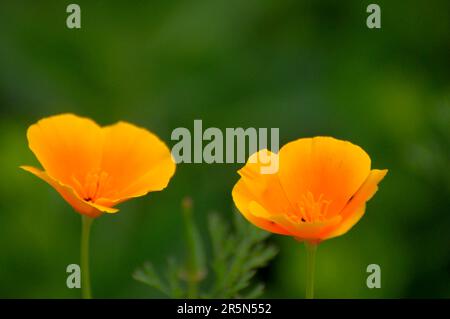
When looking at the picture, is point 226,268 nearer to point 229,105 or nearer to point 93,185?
point 93,185

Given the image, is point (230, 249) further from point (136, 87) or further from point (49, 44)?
point (49, 44)

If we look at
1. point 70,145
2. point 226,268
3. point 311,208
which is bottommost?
point 226,268

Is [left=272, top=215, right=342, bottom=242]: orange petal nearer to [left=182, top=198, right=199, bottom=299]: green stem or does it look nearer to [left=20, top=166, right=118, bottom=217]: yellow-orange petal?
[left=182, top=198, right=199, bottom=299]: green stem

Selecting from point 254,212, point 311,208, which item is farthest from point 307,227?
point 311,208

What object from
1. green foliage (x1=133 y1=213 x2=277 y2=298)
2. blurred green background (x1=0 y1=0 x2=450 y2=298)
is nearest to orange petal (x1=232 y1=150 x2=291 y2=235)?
green foliage (x1=133 y1=213 x2=277 y2=298)

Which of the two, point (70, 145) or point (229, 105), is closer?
point (70, 145)
